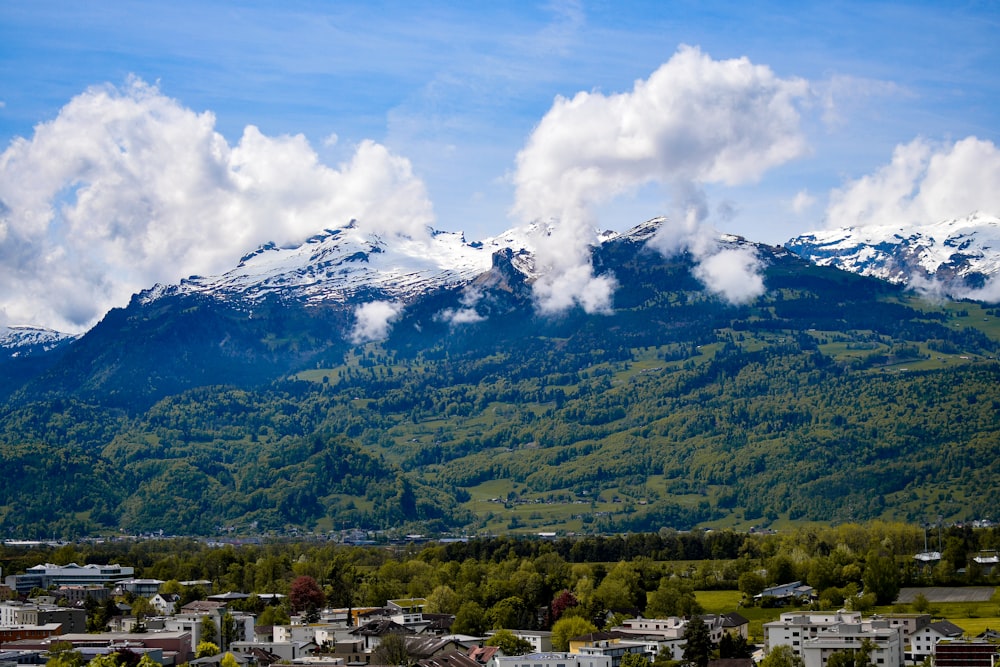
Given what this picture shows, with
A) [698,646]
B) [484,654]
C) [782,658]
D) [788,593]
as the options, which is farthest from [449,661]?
[788,593]

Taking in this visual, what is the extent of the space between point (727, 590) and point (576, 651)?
46.8 m

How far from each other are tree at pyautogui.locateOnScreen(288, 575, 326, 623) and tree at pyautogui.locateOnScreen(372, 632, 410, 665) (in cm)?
2869

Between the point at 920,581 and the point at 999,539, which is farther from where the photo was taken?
the point at 999,539

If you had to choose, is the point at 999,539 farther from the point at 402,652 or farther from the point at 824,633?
the point at 402,652

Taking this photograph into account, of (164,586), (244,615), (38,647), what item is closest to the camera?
(38,647)

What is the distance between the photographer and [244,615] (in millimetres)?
148500

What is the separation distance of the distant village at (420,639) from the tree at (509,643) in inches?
7.1

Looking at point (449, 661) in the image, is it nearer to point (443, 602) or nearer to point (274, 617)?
point (443, 602)

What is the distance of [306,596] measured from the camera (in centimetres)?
16125

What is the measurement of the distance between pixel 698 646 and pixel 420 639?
23.9 metres

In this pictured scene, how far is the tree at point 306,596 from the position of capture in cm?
15875

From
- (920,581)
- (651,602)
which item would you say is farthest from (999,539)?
(651,602)

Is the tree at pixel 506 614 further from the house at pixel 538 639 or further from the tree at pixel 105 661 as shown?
the tree at pixel 105 661

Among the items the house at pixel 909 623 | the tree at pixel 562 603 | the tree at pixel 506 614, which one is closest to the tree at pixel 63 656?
the tree at pixel 506 614
